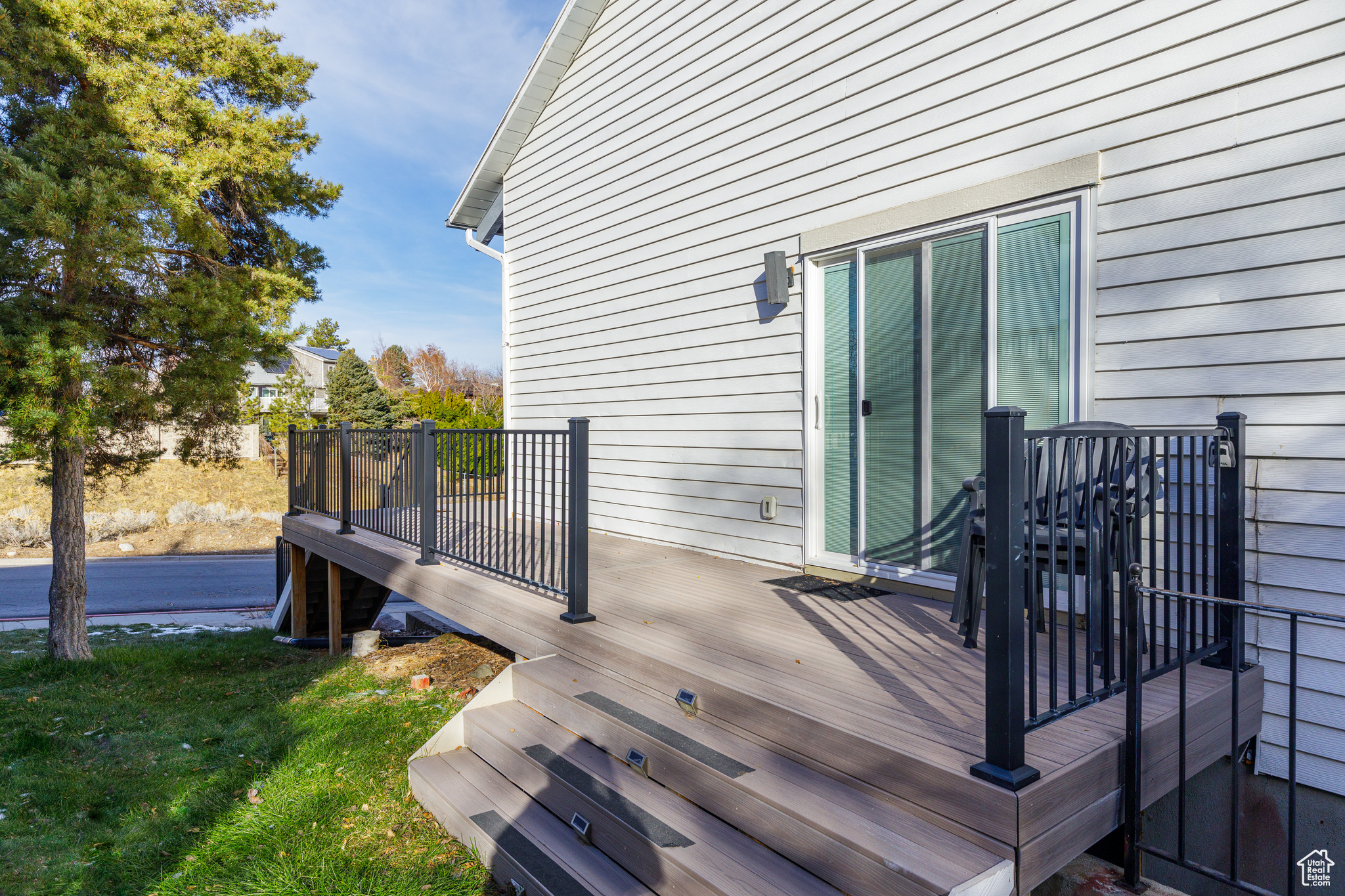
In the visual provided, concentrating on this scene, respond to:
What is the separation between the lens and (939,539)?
367cm

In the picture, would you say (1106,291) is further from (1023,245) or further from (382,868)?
(382,868)

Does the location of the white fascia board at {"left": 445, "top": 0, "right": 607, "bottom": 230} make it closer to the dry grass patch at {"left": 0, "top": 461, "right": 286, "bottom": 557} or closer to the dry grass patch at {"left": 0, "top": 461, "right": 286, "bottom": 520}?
the dry grass patch at {"left": 0, "top": 461, "right": 286, "bottom": 557}

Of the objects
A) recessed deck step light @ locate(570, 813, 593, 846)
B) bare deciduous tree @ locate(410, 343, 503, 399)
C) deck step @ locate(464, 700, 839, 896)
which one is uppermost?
bare deciduous tree @ locate(410, 343, 503, 399)

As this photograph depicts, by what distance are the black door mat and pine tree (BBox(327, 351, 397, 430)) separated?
20984mm

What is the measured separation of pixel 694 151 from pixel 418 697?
4.35m

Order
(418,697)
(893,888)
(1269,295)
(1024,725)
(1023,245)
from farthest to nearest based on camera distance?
(418,697)
(1023,245)
(1269,295)
(1024,725)
(893,888)

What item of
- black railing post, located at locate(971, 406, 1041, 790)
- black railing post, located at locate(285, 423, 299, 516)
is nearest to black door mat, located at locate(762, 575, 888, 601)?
black railing post, located at locate(971, 406, 1041, 790)

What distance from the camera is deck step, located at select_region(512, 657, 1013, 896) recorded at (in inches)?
63.4

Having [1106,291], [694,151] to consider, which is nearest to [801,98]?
[694,151]

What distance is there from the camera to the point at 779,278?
4.44 metres

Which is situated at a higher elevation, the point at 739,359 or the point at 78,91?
the point at 78,91

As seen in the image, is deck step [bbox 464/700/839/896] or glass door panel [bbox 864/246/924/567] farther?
glass door panel [bbox 864/246/924/567]

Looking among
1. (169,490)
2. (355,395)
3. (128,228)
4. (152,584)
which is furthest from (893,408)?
(355,395)

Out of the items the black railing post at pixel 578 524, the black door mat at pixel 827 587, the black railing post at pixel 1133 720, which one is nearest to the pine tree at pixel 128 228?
the black railing post at pixel 578 524
